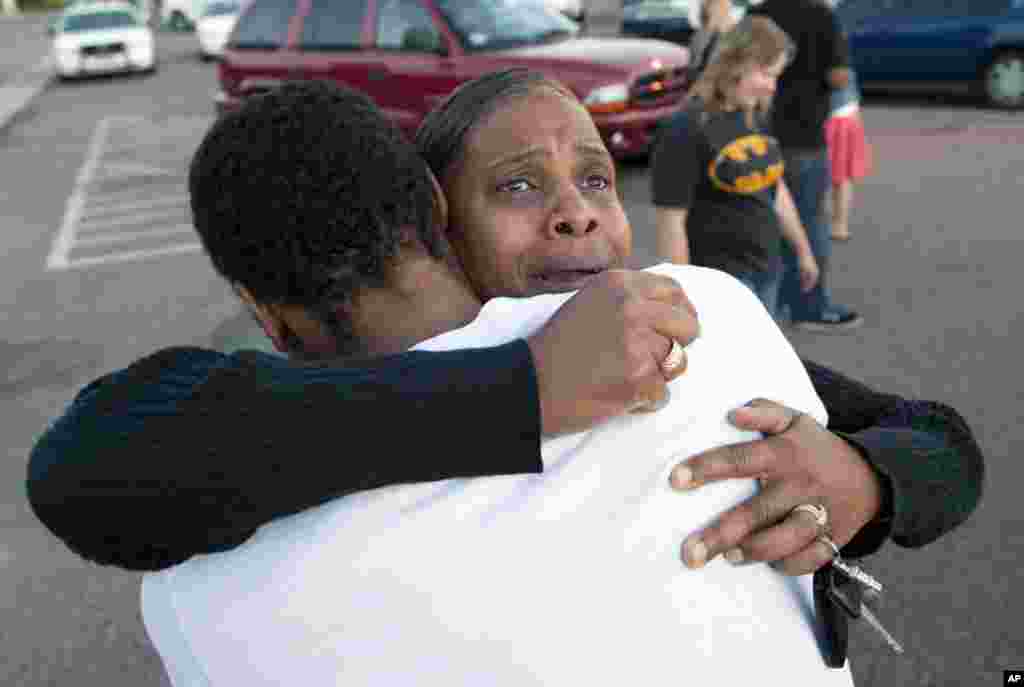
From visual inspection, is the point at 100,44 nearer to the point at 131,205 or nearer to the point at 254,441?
the point at 131,205

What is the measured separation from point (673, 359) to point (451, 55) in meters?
9.36

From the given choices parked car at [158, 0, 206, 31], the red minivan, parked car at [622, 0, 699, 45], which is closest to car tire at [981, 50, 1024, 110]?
the red minivan

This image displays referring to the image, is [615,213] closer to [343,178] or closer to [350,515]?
[343,178]

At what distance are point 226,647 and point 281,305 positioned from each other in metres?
0.36

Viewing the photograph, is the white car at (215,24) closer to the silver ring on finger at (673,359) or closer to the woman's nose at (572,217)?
the woman's nose at (572,217)

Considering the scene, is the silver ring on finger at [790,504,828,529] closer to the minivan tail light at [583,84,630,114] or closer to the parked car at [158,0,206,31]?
the minivan tail light at [583,84,630,114]

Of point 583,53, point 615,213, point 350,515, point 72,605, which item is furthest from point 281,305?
point 583,53

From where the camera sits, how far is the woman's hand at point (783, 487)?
106 cm

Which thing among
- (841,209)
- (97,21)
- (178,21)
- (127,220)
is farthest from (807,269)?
(178,21)

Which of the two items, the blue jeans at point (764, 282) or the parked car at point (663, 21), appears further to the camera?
the parked car at point (663, 21)

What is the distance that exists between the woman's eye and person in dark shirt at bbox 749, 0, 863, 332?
Answer: 13.9 feet

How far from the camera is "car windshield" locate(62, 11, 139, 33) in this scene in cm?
2491

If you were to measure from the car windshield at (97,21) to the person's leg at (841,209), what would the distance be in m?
21.3

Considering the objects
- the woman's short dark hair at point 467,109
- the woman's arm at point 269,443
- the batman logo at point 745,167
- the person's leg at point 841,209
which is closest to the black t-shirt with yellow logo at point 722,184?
the batman logo at point 745,167
